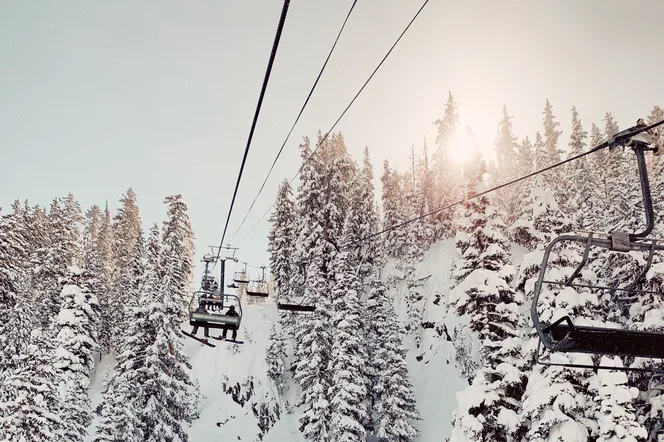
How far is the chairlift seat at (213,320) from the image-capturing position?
1780cm

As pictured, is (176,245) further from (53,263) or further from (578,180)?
(578,180)

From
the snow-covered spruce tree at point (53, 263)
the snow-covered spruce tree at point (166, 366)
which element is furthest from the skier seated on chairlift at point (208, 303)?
the snow-covered spruce tree at point (53, 263)

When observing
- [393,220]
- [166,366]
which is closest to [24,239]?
[166,366]

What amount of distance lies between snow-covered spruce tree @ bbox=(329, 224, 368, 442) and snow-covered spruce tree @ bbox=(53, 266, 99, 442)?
16.5 m

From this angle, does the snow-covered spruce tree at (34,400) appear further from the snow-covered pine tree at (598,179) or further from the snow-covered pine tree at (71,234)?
the snow-covered pine tree at (598,179)

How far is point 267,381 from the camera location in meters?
48.7

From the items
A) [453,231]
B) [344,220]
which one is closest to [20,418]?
[344,220]

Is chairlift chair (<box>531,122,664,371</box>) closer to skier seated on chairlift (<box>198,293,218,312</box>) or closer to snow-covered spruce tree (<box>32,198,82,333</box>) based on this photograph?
skier seated on chairlift (<box>198,293,218,312</box>)

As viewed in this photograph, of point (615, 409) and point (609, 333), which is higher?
point (609, 333)

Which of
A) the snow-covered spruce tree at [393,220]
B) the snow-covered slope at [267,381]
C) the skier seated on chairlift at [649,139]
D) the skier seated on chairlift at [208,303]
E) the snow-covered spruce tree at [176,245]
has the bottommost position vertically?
the snow-covered slope at [267,381]

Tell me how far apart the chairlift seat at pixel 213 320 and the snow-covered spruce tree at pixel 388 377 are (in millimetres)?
21889

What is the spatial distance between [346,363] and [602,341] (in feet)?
97.2

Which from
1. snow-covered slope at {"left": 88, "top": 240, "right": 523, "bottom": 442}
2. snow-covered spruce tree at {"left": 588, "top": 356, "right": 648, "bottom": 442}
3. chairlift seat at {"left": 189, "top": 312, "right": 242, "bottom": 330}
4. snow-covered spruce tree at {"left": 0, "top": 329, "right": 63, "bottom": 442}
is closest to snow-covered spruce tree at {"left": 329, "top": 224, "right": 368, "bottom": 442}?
snow-covered slope at {"left": 88, "top": 240, "right": 523, "bottom": 442}

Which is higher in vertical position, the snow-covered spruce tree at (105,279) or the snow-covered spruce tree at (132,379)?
the snow-covered spruce tree at (105,279)
